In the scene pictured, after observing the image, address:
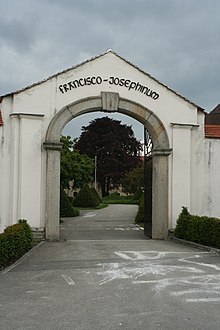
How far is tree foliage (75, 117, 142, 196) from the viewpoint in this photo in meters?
64.9

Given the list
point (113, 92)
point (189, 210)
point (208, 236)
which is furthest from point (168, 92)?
point (208, 236)

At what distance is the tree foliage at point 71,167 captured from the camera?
32.8m

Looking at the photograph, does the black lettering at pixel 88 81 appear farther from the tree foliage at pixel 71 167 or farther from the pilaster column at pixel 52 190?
the tree foliage at pixel 71 167

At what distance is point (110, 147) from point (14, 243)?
5256 centimetres

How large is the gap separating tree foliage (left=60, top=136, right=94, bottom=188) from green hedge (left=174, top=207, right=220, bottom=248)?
55.3ft

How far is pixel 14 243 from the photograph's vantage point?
12117mm

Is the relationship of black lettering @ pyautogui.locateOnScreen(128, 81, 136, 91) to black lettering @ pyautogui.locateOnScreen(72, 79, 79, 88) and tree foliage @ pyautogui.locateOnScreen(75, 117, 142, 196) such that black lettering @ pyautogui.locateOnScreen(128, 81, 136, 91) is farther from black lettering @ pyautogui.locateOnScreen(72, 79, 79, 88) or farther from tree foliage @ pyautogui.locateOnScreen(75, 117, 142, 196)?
tree foliage @ pyautogui.locateOnScreen(75, 117, 142, 196)

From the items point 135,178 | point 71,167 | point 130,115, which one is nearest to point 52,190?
point 130,115

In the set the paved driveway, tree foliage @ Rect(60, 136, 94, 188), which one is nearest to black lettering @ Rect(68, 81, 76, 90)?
the paved driveway

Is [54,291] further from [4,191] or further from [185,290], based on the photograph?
[4,191]

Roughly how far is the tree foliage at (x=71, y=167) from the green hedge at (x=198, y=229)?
16842mm

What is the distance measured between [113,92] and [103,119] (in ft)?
163

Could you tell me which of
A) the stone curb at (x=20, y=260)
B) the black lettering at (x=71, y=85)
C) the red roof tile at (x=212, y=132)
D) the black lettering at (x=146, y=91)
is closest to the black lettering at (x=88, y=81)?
the black lettering at (x=71, y=85)

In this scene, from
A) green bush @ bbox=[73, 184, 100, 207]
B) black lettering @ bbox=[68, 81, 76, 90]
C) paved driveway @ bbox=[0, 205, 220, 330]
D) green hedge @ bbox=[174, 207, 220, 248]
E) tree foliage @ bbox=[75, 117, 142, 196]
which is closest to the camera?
paved driveway @ bbox=[0, 205, 220, 330]
